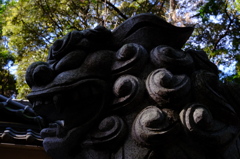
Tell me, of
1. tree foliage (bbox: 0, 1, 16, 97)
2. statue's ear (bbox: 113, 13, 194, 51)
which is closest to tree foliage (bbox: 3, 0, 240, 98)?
tree foliage (bbox: 0, 1, 16, 97)

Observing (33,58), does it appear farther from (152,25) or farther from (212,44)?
(152,25)

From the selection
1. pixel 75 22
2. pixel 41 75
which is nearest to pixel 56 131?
pixel 41 75

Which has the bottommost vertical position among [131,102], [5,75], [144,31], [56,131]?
[5,75]

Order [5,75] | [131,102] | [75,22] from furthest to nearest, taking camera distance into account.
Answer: [5,75], [75,22], [131,102]

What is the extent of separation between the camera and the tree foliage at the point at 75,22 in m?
9.11

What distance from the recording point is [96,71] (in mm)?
1431

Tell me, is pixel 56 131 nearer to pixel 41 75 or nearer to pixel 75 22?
pixel 41 75

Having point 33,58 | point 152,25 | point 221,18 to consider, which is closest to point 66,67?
point 152,25

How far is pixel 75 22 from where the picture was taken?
9.63 m

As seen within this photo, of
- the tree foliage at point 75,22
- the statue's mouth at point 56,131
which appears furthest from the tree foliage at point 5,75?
the statue's mouth at point 56,131

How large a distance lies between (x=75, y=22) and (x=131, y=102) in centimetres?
869

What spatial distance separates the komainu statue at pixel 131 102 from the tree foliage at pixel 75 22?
793 centimetres

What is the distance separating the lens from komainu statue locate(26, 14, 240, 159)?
1.29 metres

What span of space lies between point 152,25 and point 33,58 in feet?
27.8
